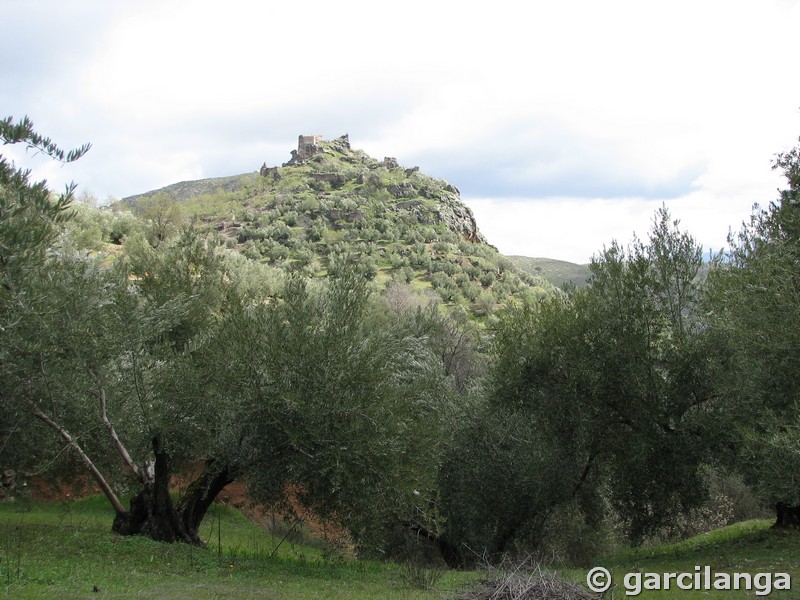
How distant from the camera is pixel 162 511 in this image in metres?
15.9

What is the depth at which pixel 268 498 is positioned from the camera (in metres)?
14.5

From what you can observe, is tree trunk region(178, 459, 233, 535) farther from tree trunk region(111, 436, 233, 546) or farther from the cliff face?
the cliff face

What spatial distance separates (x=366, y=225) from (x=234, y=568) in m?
93.0

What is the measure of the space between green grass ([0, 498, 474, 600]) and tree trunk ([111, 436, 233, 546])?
64cm

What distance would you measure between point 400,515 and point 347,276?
19.4 feet

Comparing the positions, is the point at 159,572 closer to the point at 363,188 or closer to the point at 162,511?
the point at 162,511

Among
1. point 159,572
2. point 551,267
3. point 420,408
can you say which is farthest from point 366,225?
point 159,572

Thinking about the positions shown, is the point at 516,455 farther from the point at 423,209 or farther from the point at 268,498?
the point at 423,209

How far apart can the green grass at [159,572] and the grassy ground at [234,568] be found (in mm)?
19

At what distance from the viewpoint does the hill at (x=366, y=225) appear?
77.4 m

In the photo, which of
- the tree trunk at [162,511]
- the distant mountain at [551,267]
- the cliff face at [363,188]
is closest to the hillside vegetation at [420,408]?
the tree trunk at [162,511]

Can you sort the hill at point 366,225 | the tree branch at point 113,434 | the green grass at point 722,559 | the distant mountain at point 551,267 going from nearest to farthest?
the green grass at point 722,559 → the tree branch at point 113,434 → the hill at point 366,225 → the distant mountain at point 551,267

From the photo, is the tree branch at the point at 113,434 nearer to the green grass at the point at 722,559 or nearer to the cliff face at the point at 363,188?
the green grass at the point at 722,559

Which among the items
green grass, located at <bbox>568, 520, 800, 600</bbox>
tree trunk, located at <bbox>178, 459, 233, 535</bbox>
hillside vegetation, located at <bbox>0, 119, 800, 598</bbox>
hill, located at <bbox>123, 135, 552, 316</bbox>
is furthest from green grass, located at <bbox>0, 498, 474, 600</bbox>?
hill, located at <bbox>123, 135, 552, 316</bbox>
